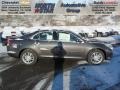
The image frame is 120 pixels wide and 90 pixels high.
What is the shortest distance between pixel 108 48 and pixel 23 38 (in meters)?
3.62

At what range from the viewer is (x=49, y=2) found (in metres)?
32.7

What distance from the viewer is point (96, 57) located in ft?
53.9

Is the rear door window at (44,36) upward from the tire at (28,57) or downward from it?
upward

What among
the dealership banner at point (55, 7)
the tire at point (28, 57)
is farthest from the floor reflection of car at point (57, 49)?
the dealership banner at point (55, 7)

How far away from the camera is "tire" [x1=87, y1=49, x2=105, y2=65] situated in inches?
647

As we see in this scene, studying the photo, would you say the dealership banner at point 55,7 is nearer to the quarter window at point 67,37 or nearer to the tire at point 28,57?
the quarter window at point 67,37

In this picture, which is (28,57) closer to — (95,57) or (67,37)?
(67,37)

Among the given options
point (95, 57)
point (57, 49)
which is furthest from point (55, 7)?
point (95, 57)

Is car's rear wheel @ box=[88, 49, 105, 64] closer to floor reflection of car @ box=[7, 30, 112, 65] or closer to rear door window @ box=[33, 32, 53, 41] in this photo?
floor reflection of car @ box=[7, 30, 112, 65]

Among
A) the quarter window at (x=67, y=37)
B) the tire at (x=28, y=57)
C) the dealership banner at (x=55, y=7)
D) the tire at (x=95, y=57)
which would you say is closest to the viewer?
the tire at (x=28, y=57)

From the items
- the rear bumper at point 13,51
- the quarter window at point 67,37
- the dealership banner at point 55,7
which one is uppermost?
the dealership banner at point 55,7

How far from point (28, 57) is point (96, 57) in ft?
9.33

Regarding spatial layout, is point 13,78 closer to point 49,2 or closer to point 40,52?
point 40,52

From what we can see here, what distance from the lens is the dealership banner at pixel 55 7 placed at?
107ft
